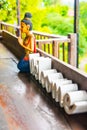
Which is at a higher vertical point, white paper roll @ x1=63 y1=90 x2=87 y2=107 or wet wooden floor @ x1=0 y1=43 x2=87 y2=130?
white paper roll @ x1=63 y1=90 x2=87 y2=107

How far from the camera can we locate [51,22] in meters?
18.2

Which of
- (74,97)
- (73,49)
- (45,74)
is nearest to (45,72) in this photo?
(45,74)

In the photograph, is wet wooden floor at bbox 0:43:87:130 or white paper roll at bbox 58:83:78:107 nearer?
wet wooden floor at bbox 0:43:87:130

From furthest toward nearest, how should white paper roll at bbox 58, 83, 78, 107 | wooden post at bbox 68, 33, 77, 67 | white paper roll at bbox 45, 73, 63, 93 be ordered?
wooden post at bbox 68, 33, 77, 67 < white paper roll at bbox 45, 73, 63, 93 < white paper roll at bbox 58, 83, 78, 107

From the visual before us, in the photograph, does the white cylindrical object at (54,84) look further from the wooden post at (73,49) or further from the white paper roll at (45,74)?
the wooden post at (73,49)

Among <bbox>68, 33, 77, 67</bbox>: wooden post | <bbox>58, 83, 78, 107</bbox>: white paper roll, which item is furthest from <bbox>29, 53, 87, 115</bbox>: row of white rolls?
<bbox>68, 33, 77, 67</bbox>: wooden post

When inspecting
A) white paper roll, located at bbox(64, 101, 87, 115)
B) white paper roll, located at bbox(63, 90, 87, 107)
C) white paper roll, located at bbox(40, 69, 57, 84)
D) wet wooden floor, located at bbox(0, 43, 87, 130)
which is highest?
white paper roll, located at bbox(40, 69, 57, 84)

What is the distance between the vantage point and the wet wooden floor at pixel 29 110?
1.08 m

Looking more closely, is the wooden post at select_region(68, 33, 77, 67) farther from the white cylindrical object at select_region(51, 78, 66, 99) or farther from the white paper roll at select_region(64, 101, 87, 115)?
the white paper roll at select_region(64, 101, 87, 115)

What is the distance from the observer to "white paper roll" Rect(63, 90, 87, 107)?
1.16m

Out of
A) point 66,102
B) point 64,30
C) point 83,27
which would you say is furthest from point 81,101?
point 64,30

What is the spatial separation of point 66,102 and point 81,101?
72mm

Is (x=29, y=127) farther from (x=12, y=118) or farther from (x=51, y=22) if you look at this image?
(x=51, y=22)

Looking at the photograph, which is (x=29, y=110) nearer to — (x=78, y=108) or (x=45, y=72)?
(x=78, y=108)
